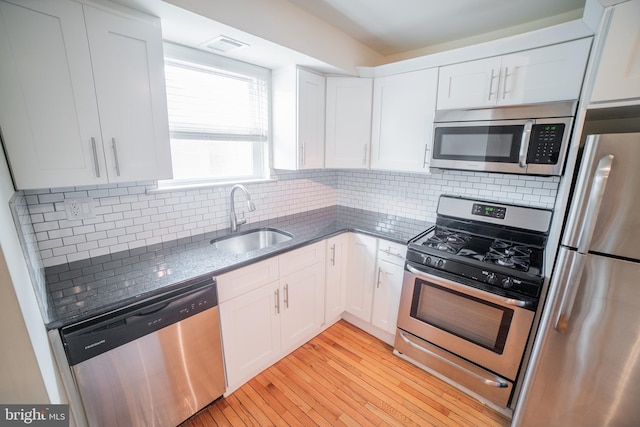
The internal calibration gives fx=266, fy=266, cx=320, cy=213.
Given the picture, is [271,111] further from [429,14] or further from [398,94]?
[429,14]

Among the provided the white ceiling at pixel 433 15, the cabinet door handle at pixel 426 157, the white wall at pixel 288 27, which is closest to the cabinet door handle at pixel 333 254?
the cabinet door handle at pixel 426 157

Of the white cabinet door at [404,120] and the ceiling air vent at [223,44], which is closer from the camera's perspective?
the ceiling air vent at [223,44]

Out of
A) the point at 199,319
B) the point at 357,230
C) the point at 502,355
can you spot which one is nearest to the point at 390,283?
the point at 357,230

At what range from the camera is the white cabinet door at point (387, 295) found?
6.77 feet

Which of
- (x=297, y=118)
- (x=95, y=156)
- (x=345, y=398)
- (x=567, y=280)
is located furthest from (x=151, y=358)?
(x=567, y=280)

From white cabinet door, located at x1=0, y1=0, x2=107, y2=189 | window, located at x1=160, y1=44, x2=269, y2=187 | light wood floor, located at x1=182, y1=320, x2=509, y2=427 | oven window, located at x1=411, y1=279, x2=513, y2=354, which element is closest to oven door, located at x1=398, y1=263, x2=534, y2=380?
oven window, located at x1=411, y1=279, x2=513, y2=354

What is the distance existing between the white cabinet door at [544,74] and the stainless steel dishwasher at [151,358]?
6.90ft

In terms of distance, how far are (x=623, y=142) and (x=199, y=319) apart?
208cm

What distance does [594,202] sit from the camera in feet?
3.71

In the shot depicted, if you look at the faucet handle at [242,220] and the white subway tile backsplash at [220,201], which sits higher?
the white subway tile backsplash at [220,201]

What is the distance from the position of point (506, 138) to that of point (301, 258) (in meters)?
1.55

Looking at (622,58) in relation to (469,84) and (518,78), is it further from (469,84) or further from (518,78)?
(469,84)

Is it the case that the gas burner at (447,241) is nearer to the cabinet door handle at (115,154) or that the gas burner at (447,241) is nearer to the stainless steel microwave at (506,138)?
the stainless steel microwave at (506,138)

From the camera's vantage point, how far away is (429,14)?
1724mm
